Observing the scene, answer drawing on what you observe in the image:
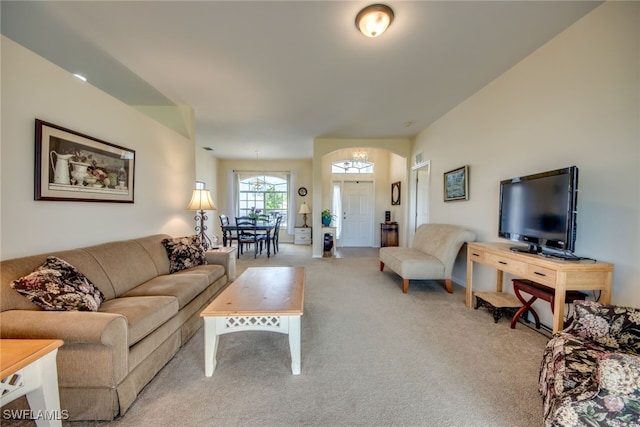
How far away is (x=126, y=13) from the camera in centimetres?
199

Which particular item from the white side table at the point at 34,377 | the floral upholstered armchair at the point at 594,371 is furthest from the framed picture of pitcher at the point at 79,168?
the floral upholstered armchair at the point at 594,371

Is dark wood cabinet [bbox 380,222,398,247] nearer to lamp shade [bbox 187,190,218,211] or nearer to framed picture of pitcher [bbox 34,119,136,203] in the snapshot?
lamp shade [bbox 187,190,218,211]

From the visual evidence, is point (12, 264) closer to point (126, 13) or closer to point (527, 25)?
point (126, 13)

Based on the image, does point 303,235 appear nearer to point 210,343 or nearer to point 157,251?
point 157,251

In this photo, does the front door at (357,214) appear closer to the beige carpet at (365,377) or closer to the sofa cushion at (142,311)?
the beige carpet at (365,377)

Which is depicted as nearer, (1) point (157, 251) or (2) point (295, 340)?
(2) point (295, 340)

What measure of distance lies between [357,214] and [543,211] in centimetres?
538

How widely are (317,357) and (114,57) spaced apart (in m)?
3.53

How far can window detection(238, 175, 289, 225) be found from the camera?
8352 mm

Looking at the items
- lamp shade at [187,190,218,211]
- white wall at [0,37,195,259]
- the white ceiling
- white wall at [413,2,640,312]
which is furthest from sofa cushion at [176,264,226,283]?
white wall at [413,2,640,312]

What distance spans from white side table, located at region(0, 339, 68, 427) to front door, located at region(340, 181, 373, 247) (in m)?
6.58

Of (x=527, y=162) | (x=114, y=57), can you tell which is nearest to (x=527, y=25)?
(x=527, y=162)

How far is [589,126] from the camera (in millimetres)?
2021

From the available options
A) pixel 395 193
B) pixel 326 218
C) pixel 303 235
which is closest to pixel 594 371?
pixel 326 218
